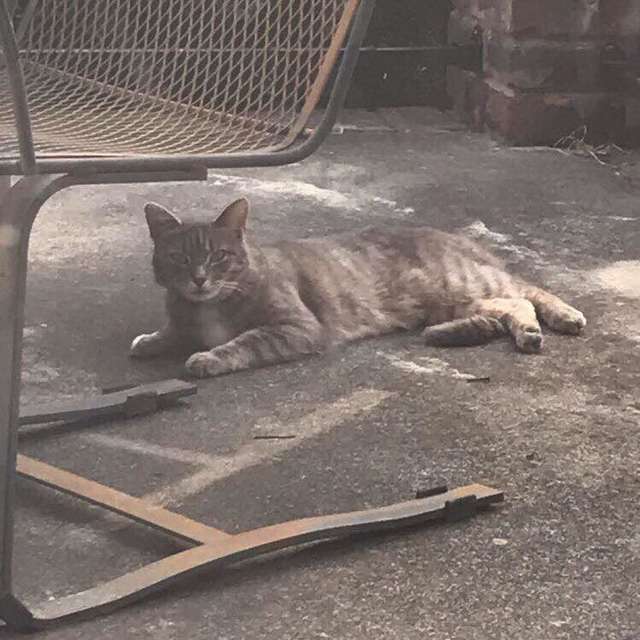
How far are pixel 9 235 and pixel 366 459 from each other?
69cm

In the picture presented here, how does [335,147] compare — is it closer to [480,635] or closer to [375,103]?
[375,103]

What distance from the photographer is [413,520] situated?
56.3 inches

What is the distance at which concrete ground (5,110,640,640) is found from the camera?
50.1 inches

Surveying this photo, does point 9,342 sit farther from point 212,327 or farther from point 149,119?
point 212,327

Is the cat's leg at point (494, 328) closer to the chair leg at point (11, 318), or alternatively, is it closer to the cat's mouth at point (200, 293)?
the cat's mouth at point (200, 293)

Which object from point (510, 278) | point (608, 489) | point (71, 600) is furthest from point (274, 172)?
point (71, 600)

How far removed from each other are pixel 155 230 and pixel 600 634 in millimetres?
1265

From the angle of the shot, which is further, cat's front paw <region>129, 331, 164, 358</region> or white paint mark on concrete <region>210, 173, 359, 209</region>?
white paint mark on concrete <region>210, 173, 359, 209</region>

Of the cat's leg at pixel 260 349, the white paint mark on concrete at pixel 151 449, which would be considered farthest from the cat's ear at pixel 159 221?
the white paint mark on concrete at pixel 151 449

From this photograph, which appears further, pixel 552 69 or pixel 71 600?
pixel 552 69

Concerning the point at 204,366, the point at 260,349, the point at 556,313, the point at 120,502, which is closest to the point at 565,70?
the point at 556,313

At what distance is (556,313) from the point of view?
7.29ft

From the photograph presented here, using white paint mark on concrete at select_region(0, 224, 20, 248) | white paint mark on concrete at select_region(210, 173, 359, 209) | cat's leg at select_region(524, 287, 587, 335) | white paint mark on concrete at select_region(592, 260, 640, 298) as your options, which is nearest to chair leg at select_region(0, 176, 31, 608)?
white paint mark on concrete at select_region(0, 224, 20, 248)

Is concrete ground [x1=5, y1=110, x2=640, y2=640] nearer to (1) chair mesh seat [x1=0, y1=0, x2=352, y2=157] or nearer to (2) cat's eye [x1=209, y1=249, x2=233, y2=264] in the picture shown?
(2) cat's eye [x1=209, y1=249, x2=233, y2=264]
